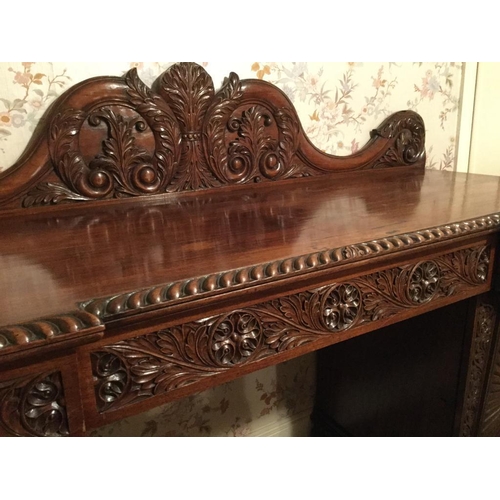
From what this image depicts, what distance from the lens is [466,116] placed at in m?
1.34

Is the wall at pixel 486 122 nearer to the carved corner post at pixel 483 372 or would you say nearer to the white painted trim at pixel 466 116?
the white painted trim at pixel 466 116

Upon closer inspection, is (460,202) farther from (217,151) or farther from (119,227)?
(119,227)

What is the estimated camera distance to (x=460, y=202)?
0.77 m

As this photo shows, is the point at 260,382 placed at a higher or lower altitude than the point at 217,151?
lower

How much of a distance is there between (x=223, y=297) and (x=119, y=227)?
261 millimetres

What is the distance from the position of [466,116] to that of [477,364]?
2.79 feet

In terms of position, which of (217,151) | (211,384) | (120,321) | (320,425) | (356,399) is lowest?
(320,425)

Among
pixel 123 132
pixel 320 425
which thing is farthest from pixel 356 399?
pixel 123 132

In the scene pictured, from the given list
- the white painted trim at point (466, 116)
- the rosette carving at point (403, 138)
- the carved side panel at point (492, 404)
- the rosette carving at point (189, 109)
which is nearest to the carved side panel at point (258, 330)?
the carved side panel at point (492, 404)

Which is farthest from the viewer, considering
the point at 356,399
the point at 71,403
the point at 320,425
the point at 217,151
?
the point at 320,425

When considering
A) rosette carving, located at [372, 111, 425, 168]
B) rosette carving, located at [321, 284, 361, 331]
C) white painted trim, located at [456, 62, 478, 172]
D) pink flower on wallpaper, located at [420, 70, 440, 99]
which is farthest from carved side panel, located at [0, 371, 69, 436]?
white painted trim, located at [456, 62, 478, 172]

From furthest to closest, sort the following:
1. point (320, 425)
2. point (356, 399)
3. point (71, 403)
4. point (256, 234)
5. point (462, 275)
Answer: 1. point (320, 425)
2. point (356, 399)
3. point (462, 275)
4. point (256, 234)
5. point (71, 403)

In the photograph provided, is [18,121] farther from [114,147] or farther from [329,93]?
[329,93]

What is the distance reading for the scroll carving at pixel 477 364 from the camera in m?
0.83
